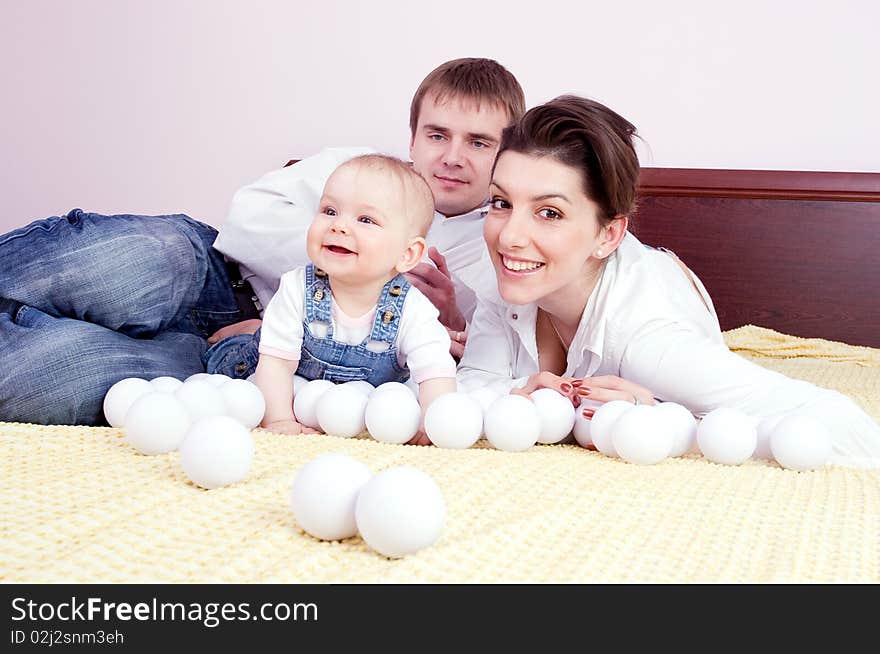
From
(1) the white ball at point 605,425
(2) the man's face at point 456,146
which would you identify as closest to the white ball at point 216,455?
(1) the white ball at point 605,425

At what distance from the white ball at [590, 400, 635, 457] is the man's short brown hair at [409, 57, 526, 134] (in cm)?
89

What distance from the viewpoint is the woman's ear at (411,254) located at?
1351mm

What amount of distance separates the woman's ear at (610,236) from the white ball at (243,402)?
0.61m

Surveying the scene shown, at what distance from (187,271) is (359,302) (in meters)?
0.37

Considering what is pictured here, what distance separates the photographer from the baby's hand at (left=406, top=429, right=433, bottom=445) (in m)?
1.16

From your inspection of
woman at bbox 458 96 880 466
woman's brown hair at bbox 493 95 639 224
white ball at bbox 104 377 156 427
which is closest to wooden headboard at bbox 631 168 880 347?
woman at bbox 458 96 880 466

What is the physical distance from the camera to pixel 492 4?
242 cm

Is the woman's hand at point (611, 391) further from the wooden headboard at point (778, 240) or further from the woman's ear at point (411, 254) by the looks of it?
the wooden headboard at point (778, 240)

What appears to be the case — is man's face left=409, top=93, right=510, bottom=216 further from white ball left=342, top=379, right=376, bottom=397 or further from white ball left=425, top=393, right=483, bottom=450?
white ball left=425, top=393, right=483, bottom=450

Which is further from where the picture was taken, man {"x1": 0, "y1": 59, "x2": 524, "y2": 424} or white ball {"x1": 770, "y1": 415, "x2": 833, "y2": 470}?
man {"x1": 0, "y1": 59, "x2": 524, "y2": 424}

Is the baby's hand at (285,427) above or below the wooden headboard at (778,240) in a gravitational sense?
below

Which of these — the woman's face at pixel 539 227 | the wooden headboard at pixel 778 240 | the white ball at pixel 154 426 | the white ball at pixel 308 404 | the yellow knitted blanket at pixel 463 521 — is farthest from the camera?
the wooden headboard at pixel 778 240

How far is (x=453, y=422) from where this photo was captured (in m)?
1.07
